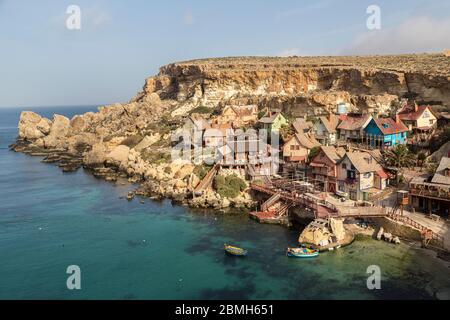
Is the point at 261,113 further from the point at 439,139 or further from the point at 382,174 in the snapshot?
the point at 382,174

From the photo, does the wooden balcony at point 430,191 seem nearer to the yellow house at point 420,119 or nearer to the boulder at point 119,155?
the yellow house at point 420,119

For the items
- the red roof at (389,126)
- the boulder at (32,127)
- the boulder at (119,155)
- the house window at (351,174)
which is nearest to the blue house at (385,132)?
the red roof at (389,126)

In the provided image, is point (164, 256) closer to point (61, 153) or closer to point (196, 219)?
point (196, 219)

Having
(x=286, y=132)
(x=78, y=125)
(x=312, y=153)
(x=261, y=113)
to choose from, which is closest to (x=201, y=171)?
(x=312, y=153)

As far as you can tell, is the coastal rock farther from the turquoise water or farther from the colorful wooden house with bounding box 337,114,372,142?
the colorful wooden house with bounding box 337,114,372,142

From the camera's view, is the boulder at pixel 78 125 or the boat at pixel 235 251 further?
the boulder at pixel 78 125
